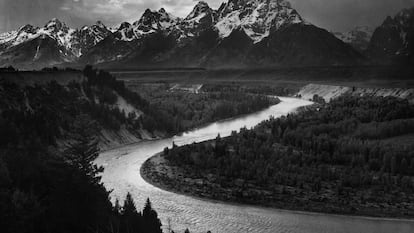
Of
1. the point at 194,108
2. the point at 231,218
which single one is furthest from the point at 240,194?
the point at 194,108

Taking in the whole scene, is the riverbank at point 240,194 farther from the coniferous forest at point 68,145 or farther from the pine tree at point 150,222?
the pine tree at point 150,222

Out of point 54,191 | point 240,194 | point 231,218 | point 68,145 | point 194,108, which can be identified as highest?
point 194,108

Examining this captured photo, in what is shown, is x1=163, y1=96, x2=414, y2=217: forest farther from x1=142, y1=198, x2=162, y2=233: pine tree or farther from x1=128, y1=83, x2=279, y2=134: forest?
x1=128, y1=83, x2=279, y2=134: forest

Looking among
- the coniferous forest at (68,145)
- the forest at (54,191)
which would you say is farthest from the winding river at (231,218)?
the forest at (54,191)

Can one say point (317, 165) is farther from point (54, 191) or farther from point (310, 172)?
point (54, 191)

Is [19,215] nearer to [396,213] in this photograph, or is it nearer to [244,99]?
[396,213]

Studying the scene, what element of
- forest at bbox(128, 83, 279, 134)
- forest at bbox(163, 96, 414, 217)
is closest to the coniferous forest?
forest at bbox(128, 83, 279, 134)

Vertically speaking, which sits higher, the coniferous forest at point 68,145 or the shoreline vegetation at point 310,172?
the coniferous forest at point 68,145
